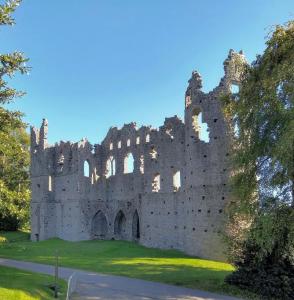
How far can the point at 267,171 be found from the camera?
20.5m

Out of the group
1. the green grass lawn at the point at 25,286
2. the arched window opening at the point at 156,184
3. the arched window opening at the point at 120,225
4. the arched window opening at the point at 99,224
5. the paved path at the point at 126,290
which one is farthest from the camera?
the arched window opening at the point at 99,224

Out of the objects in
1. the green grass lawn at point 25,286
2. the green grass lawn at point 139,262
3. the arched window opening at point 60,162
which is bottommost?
the green grass lawn at point 139,262

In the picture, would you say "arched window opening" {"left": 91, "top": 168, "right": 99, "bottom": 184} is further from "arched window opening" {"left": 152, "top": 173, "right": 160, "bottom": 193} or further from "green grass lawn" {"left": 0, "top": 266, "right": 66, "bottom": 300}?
"green grass lawn" {"left": 0, "top": 266, "right": 66, "bottom": 300}

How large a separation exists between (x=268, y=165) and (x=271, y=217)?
8.99 feet

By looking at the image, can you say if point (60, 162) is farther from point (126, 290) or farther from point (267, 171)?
point (267, 171)

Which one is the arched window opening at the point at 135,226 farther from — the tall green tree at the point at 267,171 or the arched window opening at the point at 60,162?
the tall green tree at the point at 267,171

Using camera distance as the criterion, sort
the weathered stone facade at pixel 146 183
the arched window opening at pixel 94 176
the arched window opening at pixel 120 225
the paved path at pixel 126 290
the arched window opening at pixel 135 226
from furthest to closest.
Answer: the arched window opening at pixel 94 176 → the arched window opening at pixel 120 225 → the arched window opening at pixel 135 226 → the weathered stone facade at pixel 146 183 → the paved path at pixel 126 290

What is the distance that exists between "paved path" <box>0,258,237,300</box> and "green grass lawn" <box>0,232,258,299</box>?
40.1 inches

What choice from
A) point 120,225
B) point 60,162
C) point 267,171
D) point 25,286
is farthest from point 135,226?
point 25,286

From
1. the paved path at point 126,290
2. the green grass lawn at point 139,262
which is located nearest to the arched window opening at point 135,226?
the green grass lawn at point 139,262

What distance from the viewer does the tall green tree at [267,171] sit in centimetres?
1891

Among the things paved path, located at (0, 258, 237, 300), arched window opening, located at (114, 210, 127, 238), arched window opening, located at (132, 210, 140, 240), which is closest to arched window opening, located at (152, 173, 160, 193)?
arched window opening, located at (132, 210, 140, 240)

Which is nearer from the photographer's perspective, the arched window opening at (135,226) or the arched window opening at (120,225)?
the arched window opening at (135,226)

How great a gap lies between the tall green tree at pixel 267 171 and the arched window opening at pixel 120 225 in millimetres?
26753
